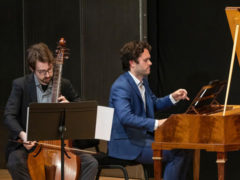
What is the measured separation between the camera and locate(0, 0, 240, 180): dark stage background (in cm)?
483

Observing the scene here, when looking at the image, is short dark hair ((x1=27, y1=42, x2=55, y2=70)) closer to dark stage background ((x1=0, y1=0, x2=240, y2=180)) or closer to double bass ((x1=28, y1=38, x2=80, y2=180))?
double bass ((x1=28, y1=38, x2=80, y2=180))

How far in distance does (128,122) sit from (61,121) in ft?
2.55

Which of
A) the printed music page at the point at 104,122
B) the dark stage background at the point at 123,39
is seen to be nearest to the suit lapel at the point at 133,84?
the printed music page at the point at 104,122

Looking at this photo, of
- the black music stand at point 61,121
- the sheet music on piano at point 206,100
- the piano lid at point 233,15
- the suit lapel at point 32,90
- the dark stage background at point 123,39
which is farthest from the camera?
the dark stage background at point 123,39

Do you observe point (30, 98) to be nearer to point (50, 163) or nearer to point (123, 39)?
point (50, 163)

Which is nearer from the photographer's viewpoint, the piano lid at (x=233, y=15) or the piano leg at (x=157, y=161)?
the piano lid at (x=233, y=15)

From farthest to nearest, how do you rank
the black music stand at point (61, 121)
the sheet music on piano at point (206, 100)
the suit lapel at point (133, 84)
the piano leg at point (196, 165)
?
the piano leg at point (196, 165) < the suit lapel at point (133, 84) < the sheet music on piano at point (206, 100) < the black music stand at point (61, 121)

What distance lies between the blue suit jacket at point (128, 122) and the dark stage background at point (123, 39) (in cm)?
109

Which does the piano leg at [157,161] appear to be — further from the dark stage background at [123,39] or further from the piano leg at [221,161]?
the dark stage background at [123,39]

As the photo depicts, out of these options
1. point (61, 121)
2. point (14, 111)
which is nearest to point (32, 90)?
point (14, 111)

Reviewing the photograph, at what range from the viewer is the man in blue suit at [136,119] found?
3842mm

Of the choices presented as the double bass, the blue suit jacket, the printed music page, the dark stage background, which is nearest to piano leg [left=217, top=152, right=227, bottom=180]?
the blue suit jacket

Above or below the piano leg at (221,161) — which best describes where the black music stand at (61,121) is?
above

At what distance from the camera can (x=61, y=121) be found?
10.5 ft
